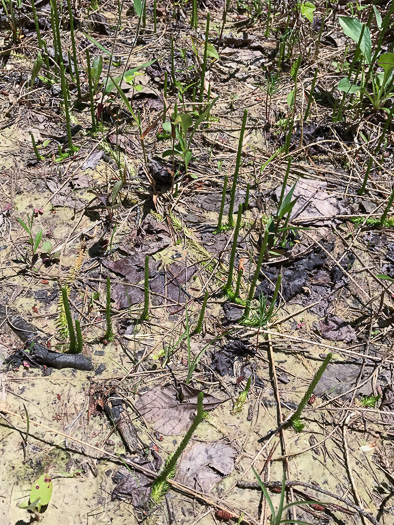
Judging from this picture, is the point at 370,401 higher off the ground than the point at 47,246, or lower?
lower

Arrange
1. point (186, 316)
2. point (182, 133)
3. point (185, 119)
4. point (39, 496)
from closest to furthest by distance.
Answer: point (39, 496), point (186, 316), point (185, 119), point (182, 133)

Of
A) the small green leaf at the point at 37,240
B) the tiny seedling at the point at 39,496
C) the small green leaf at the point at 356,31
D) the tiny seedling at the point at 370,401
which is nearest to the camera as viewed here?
the tiny seedling at the point at 39,496

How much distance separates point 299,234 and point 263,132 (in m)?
0.81

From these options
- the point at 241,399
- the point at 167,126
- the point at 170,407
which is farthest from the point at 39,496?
the point at 167,126

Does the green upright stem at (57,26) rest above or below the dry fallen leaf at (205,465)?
above

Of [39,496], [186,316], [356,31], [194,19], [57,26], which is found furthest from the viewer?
[194,19]

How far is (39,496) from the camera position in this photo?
138 cm

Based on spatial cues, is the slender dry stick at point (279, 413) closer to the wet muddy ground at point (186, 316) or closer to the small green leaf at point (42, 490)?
the wet muddy ground at point (186, 316)

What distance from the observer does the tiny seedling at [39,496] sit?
137 centimetres

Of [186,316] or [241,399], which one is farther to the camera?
[186,316]

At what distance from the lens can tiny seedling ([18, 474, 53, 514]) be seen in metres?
1.37

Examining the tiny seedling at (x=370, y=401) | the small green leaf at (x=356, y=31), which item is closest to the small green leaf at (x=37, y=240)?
the tiny seedling at (x=370, y=401)

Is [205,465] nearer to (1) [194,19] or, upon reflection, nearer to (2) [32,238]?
(2) [32,238]

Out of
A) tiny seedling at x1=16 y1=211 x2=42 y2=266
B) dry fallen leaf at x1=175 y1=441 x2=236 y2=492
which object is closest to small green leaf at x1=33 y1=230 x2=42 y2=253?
tiny seedling at x1=16 y1=211 x2=42 y2=266
